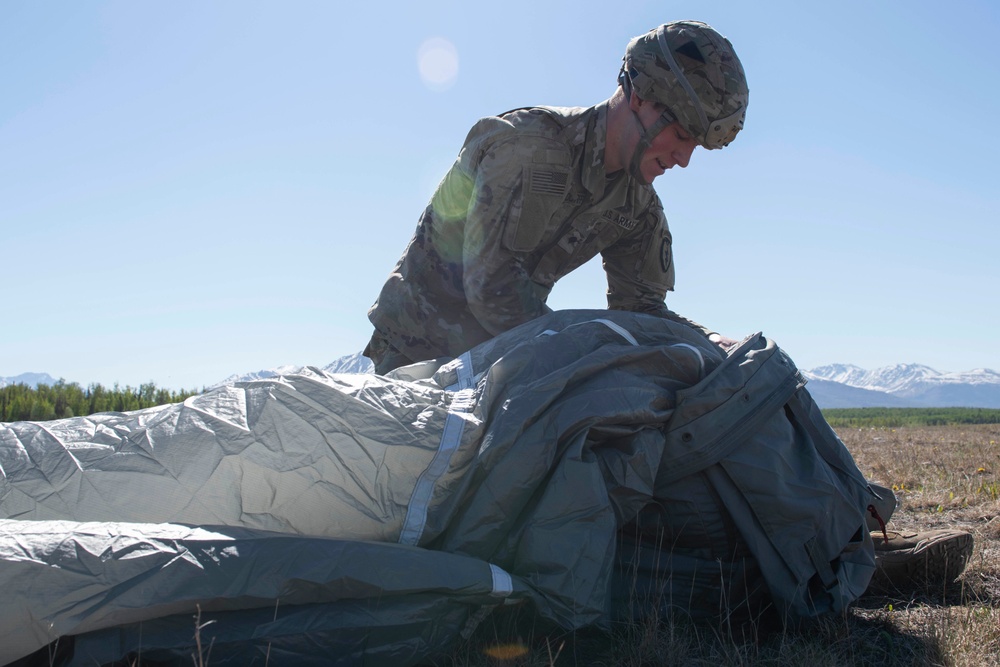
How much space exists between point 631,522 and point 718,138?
2499 millimetres

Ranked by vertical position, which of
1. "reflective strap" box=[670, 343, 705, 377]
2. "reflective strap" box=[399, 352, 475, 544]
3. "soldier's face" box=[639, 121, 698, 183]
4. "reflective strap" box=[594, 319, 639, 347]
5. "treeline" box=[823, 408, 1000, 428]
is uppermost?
"soldier's face" box=[639, 121, 698, 183]

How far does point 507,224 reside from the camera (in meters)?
4.45

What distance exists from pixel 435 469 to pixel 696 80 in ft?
9.29

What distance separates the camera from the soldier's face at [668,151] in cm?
433

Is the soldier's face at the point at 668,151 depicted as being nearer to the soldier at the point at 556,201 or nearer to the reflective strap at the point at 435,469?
the soldier at the point at 556,201

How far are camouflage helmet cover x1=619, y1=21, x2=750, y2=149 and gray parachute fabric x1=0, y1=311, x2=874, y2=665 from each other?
1.74 m

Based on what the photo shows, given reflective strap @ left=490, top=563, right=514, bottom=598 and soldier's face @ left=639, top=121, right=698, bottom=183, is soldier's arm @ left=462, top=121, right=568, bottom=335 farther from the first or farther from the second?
reflective strap @ left=490, top=563, right=514, bottom=598

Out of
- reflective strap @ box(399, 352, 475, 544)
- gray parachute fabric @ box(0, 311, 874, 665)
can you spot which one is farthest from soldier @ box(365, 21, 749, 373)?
reflective strap @ box(399, 352, 475, 544)

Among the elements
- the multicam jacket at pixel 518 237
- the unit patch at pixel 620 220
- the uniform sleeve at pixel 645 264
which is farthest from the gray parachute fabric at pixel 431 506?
the uniform sleeve at pixel 645 264

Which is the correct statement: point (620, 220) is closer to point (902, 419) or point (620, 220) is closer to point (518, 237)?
point (518, 237)

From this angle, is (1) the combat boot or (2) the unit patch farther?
(2) the unit patch

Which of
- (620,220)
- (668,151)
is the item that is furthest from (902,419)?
(668,151)

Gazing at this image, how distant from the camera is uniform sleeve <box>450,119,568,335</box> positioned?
4.40m

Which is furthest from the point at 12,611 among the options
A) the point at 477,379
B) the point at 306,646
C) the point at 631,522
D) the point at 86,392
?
the point at 86,392
